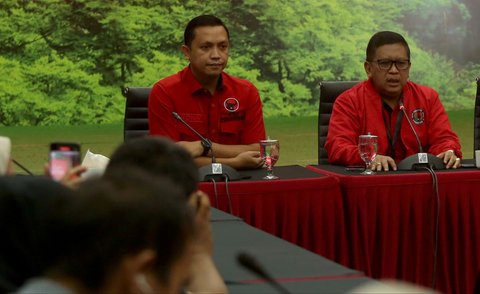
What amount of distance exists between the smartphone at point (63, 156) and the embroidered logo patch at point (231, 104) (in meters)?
2.01

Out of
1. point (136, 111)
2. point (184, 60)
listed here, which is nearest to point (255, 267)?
point (136, 111)

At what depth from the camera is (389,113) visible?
3.88 metres

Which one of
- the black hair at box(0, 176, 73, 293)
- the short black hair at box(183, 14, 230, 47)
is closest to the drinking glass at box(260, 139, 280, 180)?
the short black hair at box(183, 14, 230, 47)

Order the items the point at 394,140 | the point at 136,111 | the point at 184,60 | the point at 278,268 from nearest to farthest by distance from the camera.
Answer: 1. the point at 278,268
2. the point at 394,140
3. the point at 136,111
4. the point at 184,60

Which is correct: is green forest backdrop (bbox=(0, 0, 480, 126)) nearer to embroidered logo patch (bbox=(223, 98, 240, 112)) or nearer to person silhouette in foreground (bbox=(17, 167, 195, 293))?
embroidered logo patch (bbox=(223, 98, 240, 112))

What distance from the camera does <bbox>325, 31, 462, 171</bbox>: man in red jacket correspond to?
3803 millimetres

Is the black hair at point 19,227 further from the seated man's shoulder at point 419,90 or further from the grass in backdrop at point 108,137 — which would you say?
the grass in backdrop at point 108,137

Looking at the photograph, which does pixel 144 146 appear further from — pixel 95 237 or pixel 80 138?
pixel 80 138

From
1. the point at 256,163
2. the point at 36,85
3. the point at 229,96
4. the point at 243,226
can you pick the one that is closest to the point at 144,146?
the point at 243,226

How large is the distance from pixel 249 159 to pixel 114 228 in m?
2.64

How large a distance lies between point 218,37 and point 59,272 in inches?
121

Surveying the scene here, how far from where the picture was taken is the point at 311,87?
6.58 meters

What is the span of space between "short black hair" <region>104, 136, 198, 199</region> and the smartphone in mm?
245

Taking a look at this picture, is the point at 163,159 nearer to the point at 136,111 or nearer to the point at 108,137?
the point at 136,111
